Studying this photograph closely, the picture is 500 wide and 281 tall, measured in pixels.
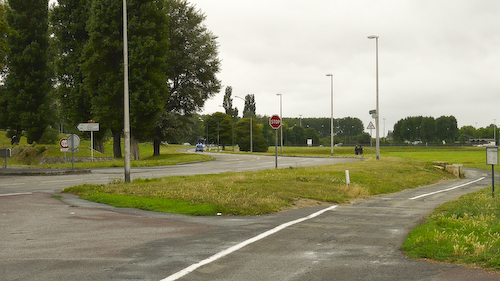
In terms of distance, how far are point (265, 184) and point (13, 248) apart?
33.3 feet

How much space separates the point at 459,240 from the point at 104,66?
1394 inches

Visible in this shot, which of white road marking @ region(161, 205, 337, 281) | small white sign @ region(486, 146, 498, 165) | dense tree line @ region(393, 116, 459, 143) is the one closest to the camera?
white road marking @ region(161, 205, 337, 281)

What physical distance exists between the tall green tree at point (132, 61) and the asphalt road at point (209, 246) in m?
25.4

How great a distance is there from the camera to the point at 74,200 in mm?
13453

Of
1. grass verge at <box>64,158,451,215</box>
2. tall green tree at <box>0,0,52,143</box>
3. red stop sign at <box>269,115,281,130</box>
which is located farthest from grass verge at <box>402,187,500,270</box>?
tall green tree at <box>0,0,52,143</box>

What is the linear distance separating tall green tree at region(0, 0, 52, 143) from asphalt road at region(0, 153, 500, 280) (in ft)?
124

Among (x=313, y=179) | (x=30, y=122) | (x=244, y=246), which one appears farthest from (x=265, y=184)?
(x=30, y=122)

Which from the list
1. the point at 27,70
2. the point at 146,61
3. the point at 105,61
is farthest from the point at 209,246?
the point at 27,70

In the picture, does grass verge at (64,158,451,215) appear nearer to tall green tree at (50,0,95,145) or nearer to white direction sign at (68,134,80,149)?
white direction sign at (68,134,80,149)

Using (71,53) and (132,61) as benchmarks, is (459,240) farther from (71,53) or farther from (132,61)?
(71,53)

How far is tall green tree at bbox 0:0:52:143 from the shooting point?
44.0 metres

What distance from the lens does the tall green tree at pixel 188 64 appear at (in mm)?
46469

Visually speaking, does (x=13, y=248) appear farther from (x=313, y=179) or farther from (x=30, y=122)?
(x=30, y=122)

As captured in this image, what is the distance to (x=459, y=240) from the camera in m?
6.87
